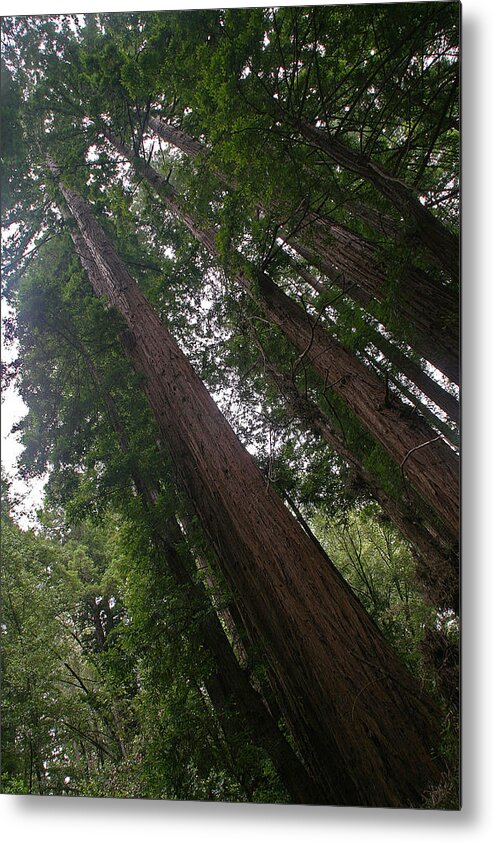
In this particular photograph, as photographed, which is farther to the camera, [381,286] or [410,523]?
[381,286]

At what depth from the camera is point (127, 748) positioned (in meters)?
2.02

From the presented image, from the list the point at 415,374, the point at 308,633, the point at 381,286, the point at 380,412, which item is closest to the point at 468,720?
the point at 308,633

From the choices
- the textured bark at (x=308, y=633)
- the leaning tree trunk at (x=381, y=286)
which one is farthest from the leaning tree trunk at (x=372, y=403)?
the textured bark at (x=308, y=633)

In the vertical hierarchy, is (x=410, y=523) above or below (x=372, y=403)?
below

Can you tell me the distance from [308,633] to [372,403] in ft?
3.33

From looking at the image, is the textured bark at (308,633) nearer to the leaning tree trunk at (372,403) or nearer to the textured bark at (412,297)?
the leaning tree trunk at (372,403)

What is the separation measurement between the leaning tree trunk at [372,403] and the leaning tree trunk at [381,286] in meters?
0.25

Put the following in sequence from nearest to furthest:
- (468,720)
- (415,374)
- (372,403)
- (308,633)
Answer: (468,720) → (308,633) → (415,374) → (372,403)

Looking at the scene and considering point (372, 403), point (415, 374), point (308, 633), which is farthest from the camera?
point (372, 403)

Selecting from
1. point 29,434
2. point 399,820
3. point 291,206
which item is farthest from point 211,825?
point 291,206

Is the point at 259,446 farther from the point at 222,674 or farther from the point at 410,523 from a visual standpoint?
the point at 222,674

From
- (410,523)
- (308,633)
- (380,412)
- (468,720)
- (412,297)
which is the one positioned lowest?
(468,720)

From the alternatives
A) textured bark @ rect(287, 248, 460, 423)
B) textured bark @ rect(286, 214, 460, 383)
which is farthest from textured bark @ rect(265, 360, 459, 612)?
textured bark @ rect(286, 214, 460, 383)

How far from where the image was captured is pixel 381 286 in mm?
2154
